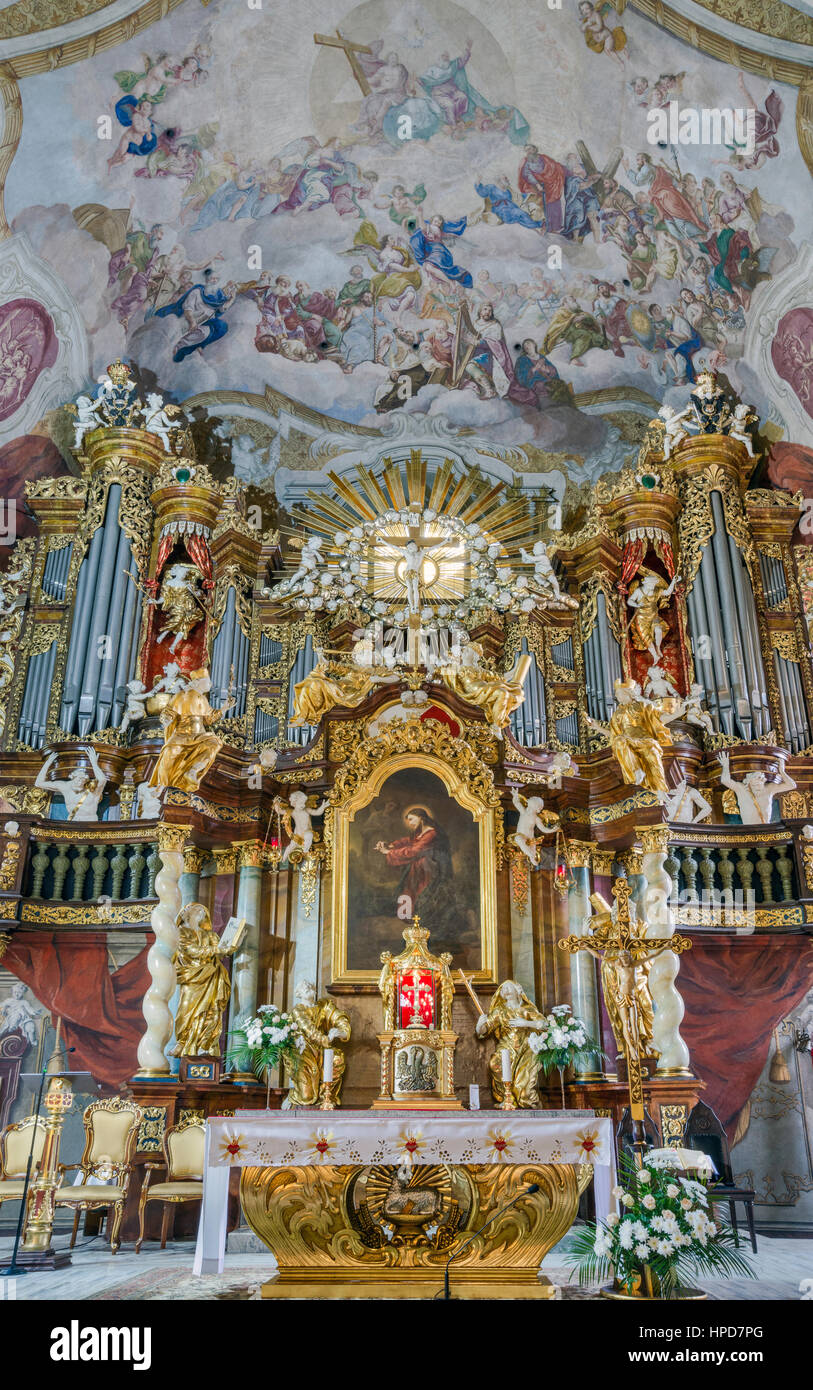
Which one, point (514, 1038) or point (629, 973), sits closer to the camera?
point (629, 973)

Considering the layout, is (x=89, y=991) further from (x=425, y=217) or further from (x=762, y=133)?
(x=762, y=133)

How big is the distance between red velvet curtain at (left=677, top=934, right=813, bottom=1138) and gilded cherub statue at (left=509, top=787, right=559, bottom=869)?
194cm

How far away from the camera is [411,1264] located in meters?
7.71

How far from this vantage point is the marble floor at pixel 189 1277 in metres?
7.32

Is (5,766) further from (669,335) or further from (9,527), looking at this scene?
(669,335)

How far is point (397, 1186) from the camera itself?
7.94 metres

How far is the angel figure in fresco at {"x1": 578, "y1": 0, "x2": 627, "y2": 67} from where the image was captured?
12.8 m

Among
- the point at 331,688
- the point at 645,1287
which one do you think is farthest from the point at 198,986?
the point at 645,1287

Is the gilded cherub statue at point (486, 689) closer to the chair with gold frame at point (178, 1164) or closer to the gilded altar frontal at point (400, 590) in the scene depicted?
the gilded altar frontal at point (400, 590)

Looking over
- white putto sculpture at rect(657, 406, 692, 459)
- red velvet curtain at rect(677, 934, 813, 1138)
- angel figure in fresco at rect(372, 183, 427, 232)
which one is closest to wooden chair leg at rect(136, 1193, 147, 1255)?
red velvet curtain at rect(677, 934, 813, 1138)

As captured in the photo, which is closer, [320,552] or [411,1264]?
[411,1264]

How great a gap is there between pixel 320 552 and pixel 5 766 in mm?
4742

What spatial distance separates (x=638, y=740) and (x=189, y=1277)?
21.0 feet

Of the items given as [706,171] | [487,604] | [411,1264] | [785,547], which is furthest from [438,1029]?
[706,171]
